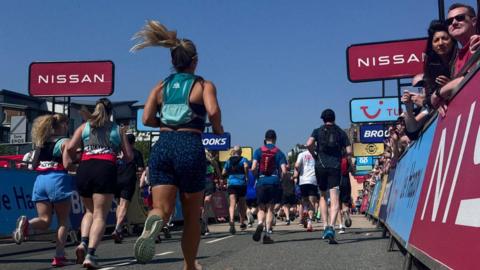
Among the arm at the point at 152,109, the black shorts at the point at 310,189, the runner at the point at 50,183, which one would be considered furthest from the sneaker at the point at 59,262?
the black shorts at the point at 310,189

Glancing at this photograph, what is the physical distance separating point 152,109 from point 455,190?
2.10 m

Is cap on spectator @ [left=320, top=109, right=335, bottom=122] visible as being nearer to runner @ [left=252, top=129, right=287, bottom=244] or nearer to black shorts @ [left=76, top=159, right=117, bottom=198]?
runner @ [left=252, top=129, right=287, bottom=244]

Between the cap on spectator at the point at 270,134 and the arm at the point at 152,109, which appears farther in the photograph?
the cap on spectator at the point at 270,134

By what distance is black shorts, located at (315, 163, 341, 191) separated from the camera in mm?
9008

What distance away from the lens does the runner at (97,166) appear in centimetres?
588

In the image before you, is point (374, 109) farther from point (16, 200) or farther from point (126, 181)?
point (16, 200)

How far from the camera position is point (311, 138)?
30.5 ft

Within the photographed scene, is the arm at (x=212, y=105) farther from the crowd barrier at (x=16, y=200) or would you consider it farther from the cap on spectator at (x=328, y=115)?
the crowd barrier at (x=16, y=200)

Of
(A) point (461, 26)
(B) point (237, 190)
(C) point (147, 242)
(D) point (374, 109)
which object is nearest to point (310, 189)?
(B) point (237, 190)

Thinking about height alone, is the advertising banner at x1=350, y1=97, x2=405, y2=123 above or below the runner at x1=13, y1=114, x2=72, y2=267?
above

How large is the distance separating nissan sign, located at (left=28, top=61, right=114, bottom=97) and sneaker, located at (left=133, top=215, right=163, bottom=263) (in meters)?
12.2

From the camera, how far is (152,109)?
4.12 metres

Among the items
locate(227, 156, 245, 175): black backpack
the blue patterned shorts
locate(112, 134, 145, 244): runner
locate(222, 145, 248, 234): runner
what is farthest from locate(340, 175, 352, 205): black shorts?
the blue patterned shorts

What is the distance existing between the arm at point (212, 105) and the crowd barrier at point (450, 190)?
1.50 meters
